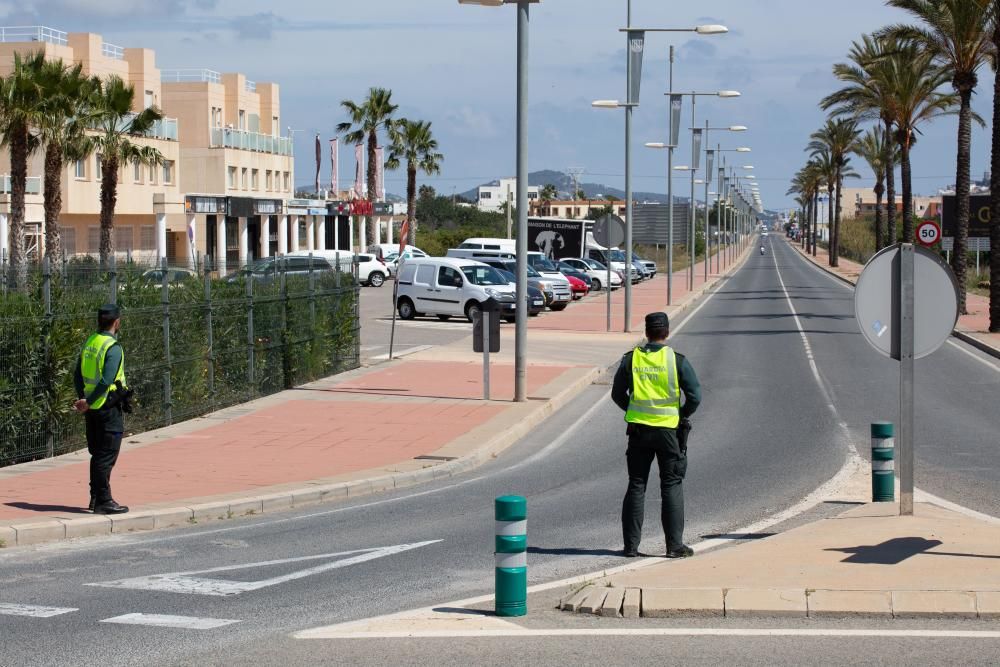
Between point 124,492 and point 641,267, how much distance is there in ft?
225

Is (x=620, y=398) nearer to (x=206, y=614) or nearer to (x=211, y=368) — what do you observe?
(x=206, y=614)

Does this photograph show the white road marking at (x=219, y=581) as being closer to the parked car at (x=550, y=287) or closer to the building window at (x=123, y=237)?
the parked car at (x=550, y=287)

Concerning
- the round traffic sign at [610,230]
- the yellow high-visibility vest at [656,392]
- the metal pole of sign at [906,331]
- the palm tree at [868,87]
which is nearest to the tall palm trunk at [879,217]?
the palm tree at [868,87]

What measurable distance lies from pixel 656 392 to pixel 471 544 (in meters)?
2.06

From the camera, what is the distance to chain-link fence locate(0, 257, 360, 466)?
13.8 meters

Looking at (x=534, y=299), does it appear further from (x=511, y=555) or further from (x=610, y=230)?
(x=511, y=555)

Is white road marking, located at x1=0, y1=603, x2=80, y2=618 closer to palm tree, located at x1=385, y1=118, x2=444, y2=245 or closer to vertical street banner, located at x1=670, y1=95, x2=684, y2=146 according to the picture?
vertical street banner, located at x1=670, y1=95, x2=684, y2=146

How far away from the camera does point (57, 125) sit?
1607 inches

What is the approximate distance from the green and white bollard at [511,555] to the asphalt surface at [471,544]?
19.9 inches

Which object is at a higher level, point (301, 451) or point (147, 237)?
point (147, 237)

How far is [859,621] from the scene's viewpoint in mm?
7672

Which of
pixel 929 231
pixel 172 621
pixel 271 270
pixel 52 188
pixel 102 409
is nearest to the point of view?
pixel 172 621


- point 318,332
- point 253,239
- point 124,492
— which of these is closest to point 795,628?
point 124,492

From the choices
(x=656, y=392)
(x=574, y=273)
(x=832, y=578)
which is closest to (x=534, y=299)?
(x=574, y=273)
